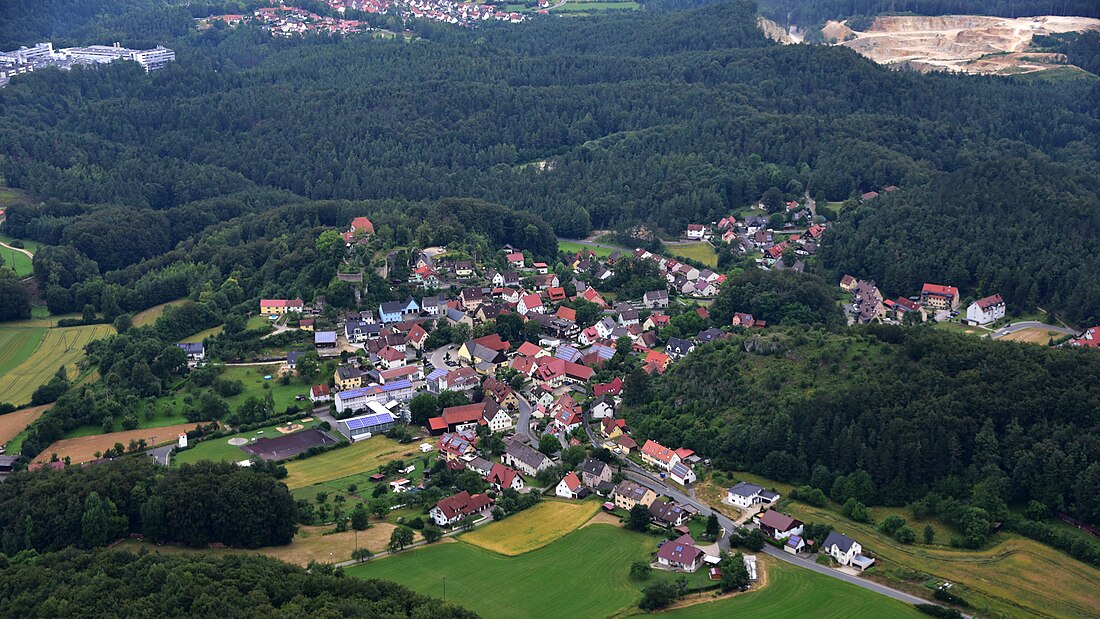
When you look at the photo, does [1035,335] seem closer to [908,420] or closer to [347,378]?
[908,420]

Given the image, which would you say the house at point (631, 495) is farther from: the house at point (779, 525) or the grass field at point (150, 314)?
the grass field at point (150, 314)

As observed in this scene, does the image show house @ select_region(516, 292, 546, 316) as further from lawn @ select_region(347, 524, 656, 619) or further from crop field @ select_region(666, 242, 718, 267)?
lawn @ select_region(347, 524, 656, 619)

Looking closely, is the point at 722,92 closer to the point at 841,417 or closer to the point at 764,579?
the point at 841,417

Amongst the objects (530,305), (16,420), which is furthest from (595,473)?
(16,420)

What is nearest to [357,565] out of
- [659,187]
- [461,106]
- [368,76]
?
[659,187]

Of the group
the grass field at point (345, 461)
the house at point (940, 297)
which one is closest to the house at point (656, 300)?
the house at point (940, 297)
